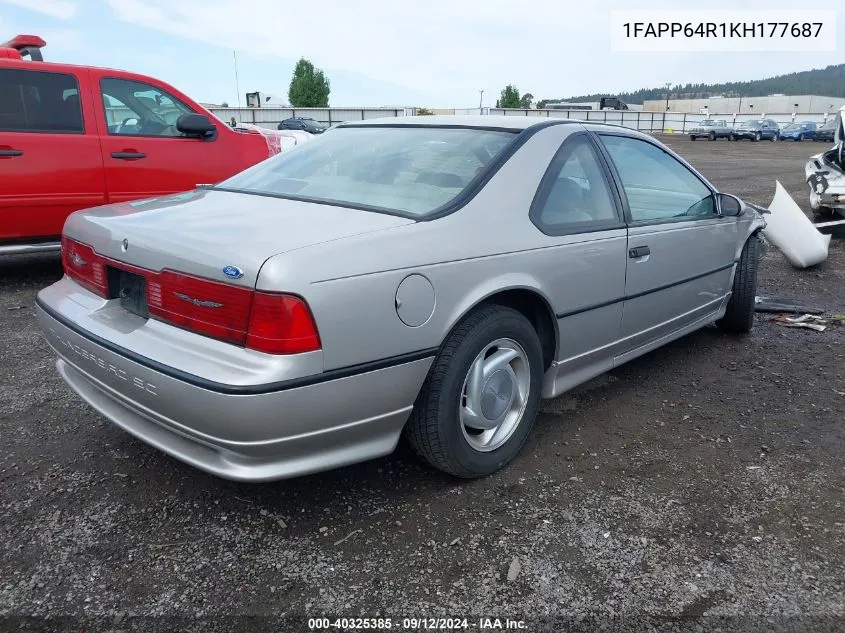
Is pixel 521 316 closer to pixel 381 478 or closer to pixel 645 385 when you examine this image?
pixel 381 478

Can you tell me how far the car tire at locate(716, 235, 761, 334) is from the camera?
4.26 metres

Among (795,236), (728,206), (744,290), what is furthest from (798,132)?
(728,206)

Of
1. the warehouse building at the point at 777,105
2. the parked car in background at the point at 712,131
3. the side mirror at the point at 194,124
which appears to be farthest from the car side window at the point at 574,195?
the warehouse building at the point at 777,105

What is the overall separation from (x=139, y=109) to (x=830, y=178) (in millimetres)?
8078

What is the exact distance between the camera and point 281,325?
1.95 metres

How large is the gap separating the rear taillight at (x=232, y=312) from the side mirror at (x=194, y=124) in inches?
147

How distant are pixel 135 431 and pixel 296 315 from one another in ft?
2.77

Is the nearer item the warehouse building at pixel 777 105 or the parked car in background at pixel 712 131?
the parked car in background at pixel 712 131

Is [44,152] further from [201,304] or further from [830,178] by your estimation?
[830,178]

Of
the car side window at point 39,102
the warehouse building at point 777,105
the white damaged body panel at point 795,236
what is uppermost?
the warehouse building at point 777,105

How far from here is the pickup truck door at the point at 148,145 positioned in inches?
217

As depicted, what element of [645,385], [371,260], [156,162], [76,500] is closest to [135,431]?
[76,500]

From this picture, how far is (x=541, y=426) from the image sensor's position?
125 inches

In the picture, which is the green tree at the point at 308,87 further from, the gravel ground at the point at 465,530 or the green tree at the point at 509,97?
the gravel ground at the point at 465,530
